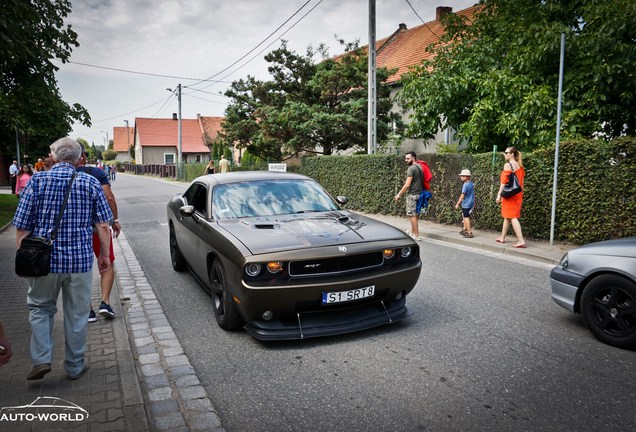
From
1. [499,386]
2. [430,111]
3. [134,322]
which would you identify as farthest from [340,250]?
[430,111]

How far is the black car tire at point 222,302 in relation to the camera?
4.65m

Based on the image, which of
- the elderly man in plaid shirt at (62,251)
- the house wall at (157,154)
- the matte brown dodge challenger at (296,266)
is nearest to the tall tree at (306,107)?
the matte brown dodge challenger at (296,266)

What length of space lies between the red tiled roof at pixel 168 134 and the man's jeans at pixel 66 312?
2924 inches

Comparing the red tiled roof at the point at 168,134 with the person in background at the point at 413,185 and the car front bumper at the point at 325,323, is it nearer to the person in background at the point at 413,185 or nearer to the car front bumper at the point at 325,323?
the person in background at the point at 413,185

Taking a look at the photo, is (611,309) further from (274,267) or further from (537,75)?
(537,75)

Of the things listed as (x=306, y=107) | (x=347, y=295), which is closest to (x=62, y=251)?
(x=347, y=295)

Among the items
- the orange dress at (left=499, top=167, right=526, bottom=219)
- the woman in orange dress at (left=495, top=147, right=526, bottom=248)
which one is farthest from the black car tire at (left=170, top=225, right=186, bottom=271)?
the orange dress at (left=499, top=167, right=526, bottom=219)

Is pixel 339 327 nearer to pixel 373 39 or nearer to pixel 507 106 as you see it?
pixel 507 106

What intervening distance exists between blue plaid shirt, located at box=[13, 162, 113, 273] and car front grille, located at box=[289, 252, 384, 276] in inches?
65.7

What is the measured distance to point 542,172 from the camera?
10.1m

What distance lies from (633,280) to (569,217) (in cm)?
596

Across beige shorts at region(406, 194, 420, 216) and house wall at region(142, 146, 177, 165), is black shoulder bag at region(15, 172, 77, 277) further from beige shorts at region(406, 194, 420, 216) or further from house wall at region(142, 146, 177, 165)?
house wall at region(142, 146, 177, 165)

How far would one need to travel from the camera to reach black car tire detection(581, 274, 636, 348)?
4203 mm

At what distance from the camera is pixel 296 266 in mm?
4246
